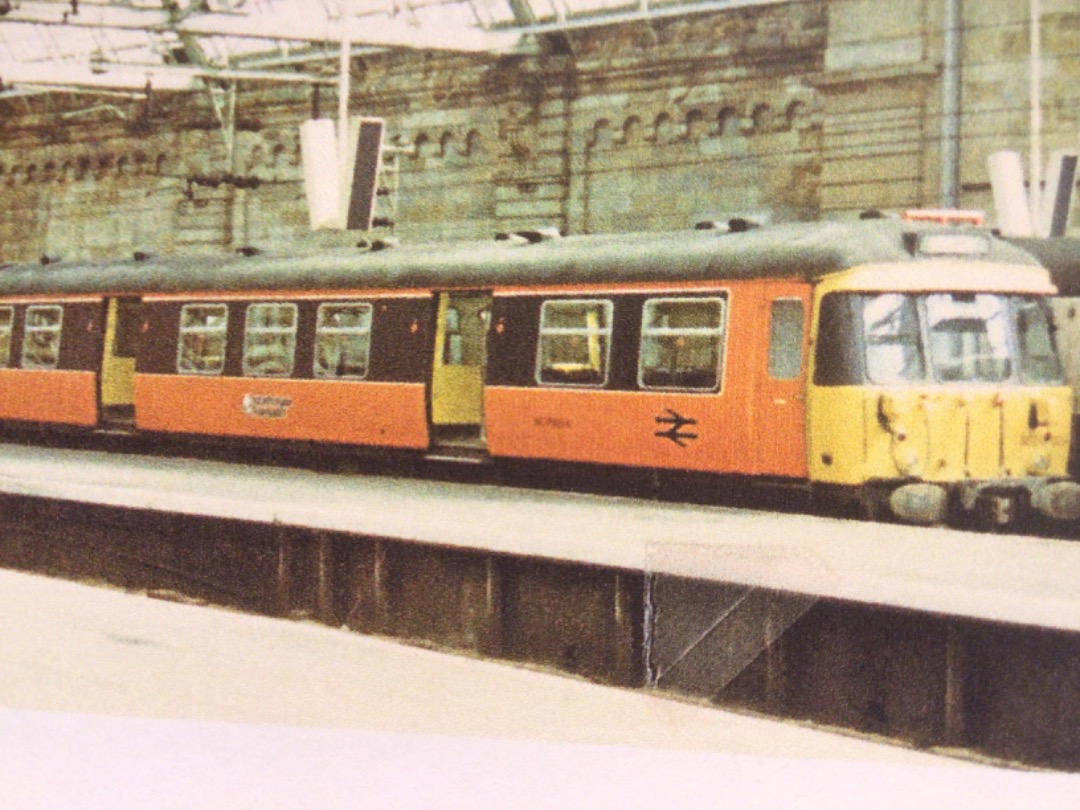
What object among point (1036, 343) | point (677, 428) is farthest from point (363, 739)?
point (1036, 343)

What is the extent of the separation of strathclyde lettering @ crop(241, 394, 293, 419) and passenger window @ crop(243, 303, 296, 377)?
26 centimetres

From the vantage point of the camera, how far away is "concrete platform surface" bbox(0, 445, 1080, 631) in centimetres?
747

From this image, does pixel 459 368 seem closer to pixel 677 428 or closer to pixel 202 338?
pixel 677 428

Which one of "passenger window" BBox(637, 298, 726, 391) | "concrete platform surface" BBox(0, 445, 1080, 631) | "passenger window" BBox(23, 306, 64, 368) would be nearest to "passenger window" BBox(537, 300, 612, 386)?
"passenger window" BBox(637, 298, 726, 391)

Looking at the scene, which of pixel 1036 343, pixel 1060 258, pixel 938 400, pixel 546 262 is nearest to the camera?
pixel 938 400

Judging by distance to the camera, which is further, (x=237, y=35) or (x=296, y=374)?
(x=237, y=35)

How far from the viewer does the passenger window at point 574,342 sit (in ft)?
47.6

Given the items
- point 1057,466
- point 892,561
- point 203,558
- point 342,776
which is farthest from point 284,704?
point 1057,466

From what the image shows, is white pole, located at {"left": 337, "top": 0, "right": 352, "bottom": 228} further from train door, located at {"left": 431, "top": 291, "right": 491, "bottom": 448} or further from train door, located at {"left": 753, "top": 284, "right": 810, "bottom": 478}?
train door, located at {"left": 753, "top": 284, "right": 810, "bottom": 478}

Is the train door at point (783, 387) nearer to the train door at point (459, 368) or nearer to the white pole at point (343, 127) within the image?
the train door at point (459, 368)

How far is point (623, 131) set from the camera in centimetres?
2561

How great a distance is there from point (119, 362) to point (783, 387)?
10788mm

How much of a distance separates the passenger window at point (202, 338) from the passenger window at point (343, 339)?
69.3 inches

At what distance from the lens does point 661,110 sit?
25.1 meters
